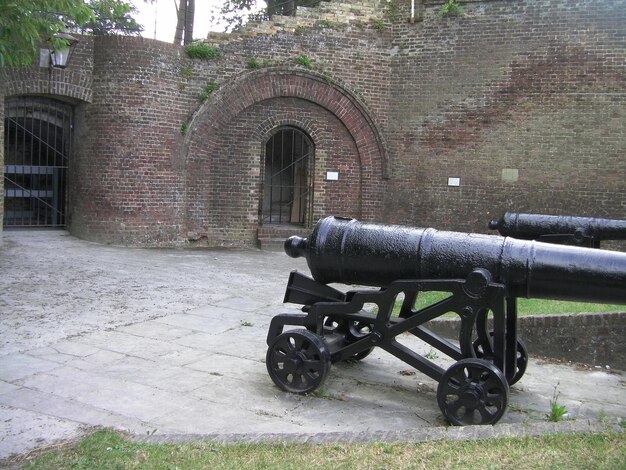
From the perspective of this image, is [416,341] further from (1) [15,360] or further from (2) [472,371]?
(1) [15,360]

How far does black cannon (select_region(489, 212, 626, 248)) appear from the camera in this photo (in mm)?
8516

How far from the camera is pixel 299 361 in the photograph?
515 centimetres

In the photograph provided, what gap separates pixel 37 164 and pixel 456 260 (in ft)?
41.6

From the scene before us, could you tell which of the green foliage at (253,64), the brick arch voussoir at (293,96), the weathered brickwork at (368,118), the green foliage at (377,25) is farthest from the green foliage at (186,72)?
the green foliage at (377,25)

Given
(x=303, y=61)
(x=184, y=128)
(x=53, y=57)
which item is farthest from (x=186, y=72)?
(x=53, y=57)

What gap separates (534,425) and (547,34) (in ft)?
41.6

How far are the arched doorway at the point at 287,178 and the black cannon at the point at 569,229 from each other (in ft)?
23.3

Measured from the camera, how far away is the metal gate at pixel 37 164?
1397 centimetres

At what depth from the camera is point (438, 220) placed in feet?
51.2

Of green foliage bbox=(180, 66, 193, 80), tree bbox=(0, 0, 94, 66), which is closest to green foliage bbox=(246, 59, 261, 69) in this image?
green foliage bbox=(180, 66, 193, 80)

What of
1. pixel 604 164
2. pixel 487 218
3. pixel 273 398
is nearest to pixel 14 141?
pixel 487 218

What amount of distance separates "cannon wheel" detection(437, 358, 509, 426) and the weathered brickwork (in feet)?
34.3

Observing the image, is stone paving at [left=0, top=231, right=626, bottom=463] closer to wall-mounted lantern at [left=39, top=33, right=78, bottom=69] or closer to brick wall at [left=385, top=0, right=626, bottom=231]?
wall-mounted lantern at [left=39, top=33, right=78, bottom=69]

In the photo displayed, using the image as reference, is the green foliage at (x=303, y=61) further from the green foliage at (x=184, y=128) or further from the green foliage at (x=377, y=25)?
the green foliage at (x=184, y=128)
